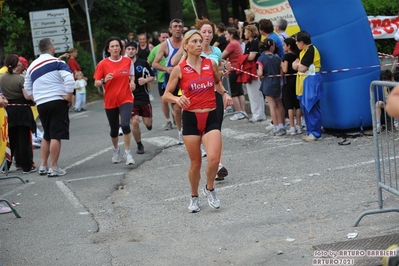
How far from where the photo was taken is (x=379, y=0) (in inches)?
607

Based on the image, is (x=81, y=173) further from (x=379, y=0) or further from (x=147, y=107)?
(x=379, y=0)

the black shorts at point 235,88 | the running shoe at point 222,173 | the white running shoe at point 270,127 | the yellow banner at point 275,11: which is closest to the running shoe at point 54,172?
the running shoe at point 222,173

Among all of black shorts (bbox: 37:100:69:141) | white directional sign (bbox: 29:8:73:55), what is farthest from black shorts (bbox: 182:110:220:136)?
white directional sign (bbox: 29:8:73:55)

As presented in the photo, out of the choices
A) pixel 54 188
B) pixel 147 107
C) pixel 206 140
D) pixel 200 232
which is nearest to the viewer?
pixel 200 232

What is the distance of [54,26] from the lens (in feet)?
79.1

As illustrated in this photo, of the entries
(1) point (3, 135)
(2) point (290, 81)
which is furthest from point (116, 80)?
(2) point (290, 81)

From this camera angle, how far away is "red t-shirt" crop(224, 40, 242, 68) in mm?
14852

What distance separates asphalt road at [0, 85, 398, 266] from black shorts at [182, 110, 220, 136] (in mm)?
880

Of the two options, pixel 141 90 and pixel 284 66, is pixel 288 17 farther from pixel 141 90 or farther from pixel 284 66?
pixel 141 90

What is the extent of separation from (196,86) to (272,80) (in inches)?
194

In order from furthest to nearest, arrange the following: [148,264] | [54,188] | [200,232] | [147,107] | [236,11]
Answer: [236,11], [147,107], [54,188], [200,232], [148,264]

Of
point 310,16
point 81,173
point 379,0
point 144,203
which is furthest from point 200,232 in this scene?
point 379,0

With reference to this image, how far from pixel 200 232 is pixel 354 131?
16.6 feet

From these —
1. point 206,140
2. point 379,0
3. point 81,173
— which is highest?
point 379,0
